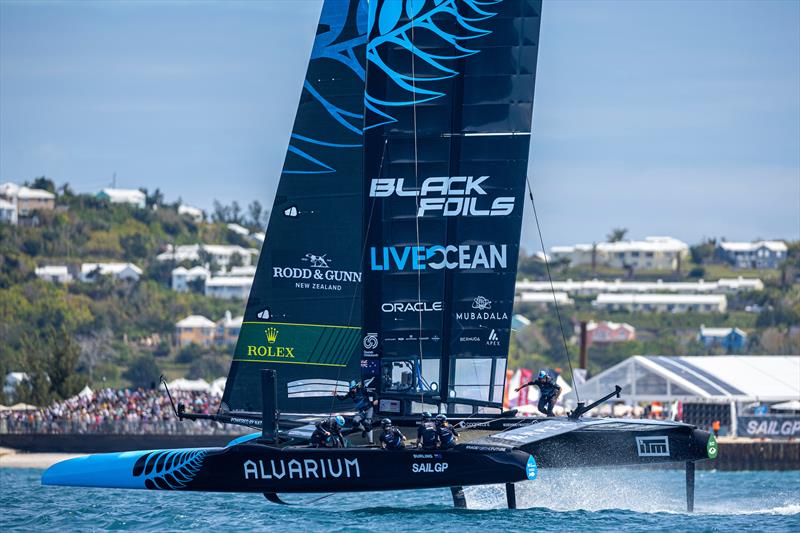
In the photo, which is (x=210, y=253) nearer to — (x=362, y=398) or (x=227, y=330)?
(x=227, y=330)

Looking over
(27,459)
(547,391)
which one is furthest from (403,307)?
(27,459)

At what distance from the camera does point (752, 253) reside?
149875mm

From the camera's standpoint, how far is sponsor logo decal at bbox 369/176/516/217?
23.4 meters

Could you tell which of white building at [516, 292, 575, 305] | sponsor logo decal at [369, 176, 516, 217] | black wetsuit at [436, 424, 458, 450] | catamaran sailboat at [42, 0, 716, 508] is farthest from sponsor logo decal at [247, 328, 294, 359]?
white building at [516, 292, 575, 305]

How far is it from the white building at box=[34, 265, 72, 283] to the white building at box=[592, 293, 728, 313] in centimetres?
3990

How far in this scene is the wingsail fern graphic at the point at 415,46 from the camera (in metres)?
23.5

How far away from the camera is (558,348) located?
95.3m

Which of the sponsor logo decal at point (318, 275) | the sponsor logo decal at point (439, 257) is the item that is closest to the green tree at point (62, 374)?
the sponsor logo decal at point (318, 275)

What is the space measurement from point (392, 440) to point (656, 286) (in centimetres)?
10946

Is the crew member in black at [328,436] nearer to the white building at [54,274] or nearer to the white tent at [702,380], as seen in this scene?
the white tent at [702,380]

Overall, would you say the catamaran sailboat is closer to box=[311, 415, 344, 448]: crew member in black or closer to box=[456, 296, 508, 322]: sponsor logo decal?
box=[456, 296, 508, 322]: sponsor logo decal

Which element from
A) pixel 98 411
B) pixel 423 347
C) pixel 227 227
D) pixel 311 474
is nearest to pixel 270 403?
pixel 311 474

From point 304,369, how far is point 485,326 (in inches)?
138

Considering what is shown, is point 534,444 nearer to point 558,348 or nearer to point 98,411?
point 98,411
